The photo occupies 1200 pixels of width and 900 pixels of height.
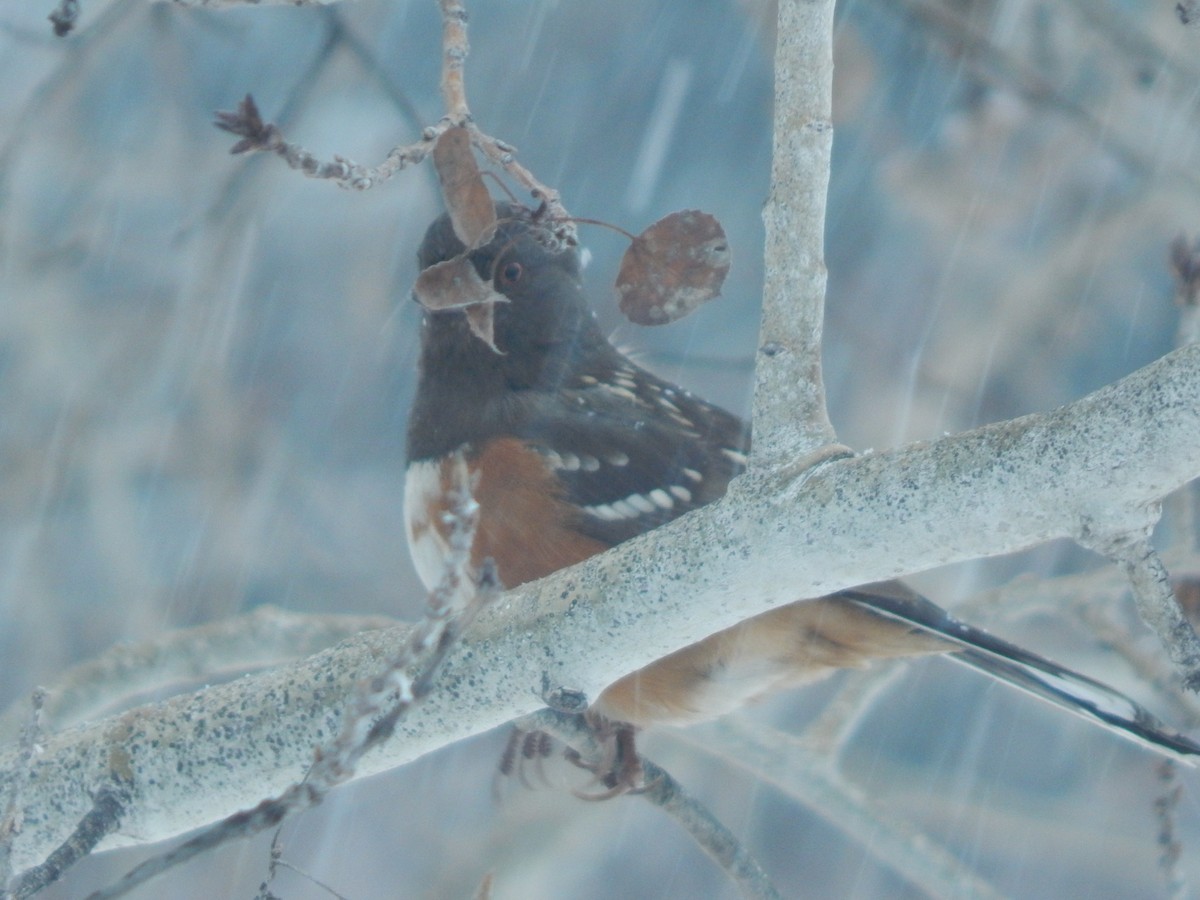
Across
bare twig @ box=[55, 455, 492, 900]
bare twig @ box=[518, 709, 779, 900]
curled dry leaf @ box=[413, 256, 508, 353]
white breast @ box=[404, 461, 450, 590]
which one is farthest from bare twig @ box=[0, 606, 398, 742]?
bare twig @ box=[55, 455, 492, 900]

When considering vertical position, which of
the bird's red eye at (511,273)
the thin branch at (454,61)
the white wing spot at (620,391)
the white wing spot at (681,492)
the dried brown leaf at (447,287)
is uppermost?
the thin branch at (454,61)

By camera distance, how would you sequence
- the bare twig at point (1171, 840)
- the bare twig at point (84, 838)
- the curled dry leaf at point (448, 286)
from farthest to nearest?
the bare twig at point (1171, 840)
the curled dry leaf at point (448, 286)
the bare twig at point (84, 838)

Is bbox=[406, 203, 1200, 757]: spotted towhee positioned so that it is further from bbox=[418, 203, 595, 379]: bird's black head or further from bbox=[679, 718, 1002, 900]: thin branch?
bbox=[679, 718, 1002, 900]: thin branch

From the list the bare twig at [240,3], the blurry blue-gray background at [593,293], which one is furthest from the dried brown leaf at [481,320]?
the blurry blue-gray background at [593,293]

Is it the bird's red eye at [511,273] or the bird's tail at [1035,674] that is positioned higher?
the bird's red eye at [511,273]

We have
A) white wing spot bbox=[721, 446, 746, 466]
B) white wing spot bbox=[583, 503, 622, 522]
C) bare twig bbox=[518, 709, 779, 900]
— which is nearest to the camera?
bare twig bbox=[518, 709, 779, 900]

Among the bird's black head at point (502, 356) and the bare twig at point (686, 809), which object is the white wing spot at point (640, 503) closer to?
the bird's black head at point (502, 356)

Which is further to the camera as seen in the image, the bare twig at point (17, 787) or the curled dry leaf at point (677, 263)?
the curled dry leaf at point (677, 263)

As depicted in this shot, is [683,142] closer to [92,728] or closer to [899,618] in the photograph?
[899,618]

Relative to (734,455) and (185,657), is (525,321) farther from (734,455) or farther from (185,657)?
(185,657)
